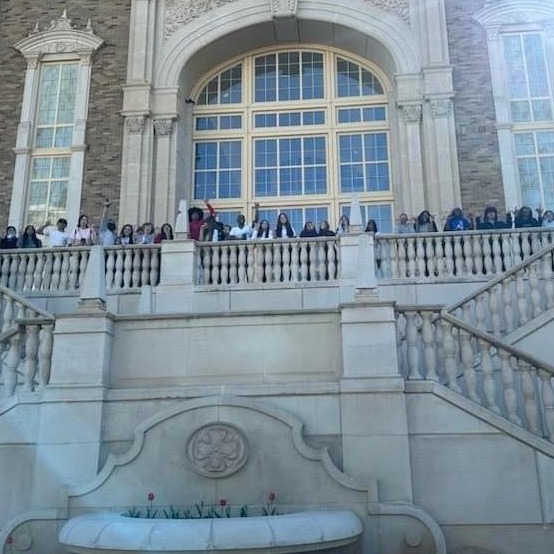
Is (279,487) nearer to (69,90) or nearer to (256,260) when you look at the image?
(256,260)

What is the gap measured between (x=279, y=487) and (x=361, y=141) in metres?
12.9

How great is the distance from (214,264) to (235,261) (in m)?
0.41

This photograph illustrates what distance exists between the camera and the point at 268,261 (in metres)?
12.4

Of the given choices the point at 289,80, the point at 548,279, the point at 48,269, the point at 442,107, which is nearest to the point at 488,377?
the point at 548,279

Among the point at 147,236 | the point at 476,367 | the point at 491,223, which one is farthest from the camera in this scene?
the point at 147,236

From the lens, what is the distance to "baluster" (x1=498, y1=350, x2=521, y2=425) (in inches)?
298

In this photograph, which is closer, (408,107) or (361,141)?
(408,107)

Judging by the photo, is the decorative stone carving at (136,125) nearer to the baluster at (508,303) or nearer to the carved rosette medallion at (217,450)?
the baluster at (508,303)

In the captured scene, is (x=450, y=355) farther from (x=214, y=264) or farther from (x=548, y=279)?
(x=214, y=264)

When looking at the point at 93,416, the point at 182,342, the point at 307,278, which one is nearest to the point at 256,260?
the point at 307,278

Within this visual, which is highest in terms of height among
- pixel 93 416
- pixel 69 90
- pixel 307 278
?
pixel 69 90

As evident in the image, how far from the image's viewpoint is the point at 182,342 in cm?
827

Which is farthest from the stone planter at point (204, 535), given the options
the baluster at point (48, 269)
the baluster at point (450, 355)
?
the baluster at point (48, 269)

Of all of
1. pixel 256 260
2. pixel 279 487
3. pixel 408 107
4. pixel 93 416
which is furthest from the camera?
pixel 408 107
